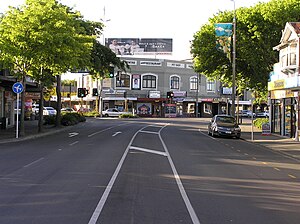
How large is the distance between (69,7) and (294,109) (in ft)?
59.5

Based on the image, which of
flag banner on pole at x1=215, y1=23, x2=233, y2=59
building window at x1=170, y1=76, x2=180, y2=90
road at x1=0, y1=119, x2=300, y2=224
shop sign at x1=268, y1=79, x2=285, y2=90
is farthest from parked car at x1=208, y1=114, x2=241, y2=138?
building window at x1=170, y1=76, x2=180, y2=90

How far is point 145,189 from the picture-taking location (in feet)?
31.6

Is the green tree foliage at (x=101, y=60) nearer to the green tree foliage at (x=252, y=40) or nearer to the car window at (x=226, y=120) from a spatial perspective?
the green tree foliage at (x=252, y=40)

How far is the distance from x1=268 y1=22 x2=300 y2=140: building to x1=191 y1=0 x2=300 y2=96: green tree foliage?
2673 millimetres

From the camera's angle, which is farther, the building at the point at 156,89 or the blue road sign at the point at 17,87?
the building at the point at 156,89

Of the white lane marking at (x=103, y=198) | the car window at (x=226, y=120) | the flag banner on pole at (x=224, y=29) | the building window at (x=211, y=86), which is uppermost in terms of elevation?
the flag banner on pole at (x=224, y=29)

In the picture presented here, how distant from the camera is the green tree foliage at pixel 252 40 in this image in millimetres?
32625

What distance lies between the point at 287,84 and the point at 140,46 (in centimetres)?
7027

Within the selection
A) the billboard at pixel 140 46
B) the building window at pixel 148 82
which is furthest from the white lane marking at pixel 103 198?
the billboard at pixel 140 46

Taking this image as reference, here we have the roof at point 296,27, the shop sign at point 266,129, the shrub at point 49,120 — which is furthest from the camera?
the shrub at point 49,120

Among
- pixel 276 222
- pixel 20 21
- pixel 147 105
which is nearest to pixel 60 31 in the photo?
pixel 20 21

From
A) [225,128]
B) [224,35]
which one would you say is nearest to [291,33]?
[224,35]

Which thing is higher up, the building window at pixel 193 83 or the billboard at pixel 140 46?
the billboard at pixel 140 46

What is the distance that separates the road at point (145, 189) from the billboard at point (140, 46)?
7725 cm
